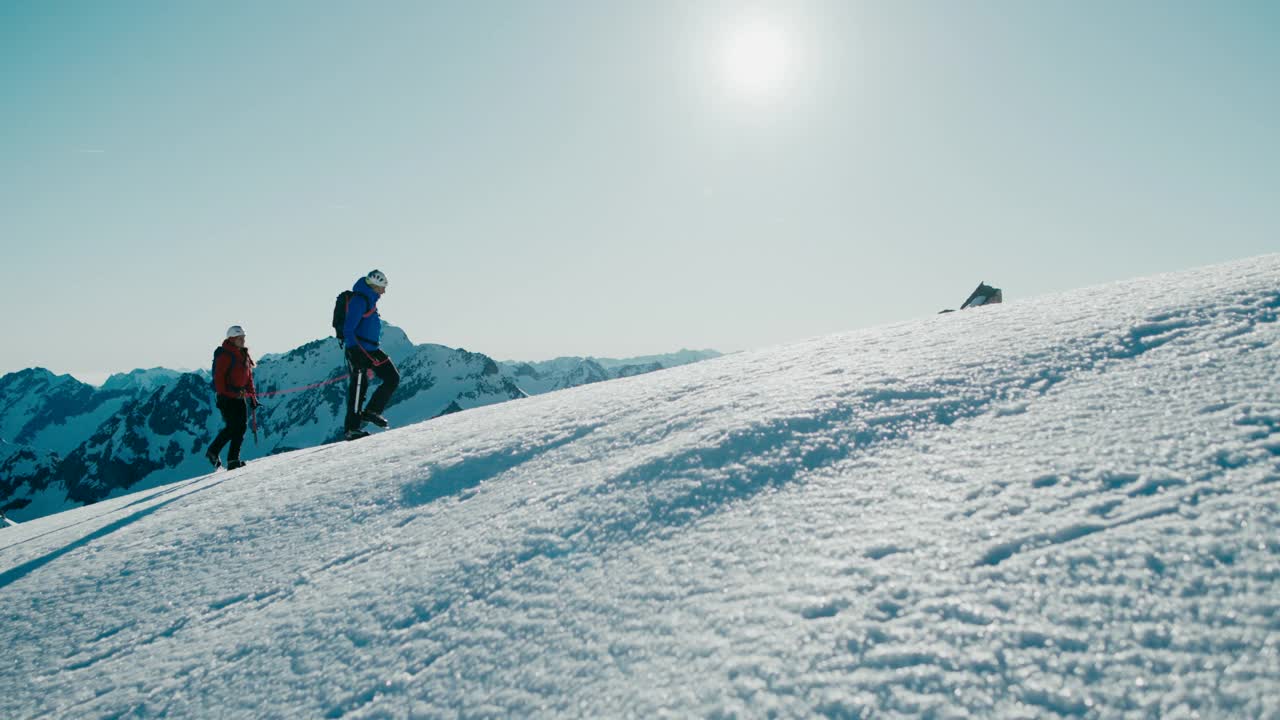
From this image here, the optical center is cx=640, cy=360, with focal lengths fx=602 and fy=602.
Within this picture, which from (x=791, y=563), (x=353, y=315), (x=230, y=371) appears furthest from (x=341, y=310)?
(x=791, y=563)

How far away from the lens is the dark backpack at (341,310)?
809 cm

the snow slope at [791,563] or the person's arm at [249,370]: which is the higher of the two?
the person's arm at [249,370]

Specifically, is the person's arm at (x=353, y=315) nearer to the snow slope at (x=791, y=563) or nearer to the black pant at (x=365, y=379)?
the black pant at (x=365, y=379)

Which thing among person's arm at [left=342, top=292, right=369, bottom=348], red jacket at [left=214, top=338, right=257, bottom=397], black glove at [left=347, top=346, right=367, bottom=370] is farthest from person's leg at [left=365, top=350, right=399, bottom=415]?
red jacket at [left=214, top=338, right=257, bottom=397]

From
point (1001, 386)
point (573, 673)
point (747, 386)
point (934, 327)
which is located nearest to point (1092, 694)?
point (573, 673)

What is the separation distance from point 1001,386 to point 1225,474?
126 centimetres

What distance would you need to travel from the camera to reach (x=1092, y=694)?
1.29m

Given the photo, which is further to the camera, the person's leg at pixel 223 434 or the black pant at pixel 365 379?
the person's leg at pixel 223 434

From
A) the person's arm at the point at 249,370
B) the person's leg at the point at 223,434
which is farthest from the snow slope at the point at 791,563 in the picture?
the person's arm at the point at 249,370

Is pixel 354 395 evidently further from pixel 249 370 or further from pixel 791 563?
pixel 791 563

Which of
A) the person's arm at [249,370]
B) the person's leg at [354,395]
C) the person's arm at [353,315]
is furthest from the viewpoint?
the person's arm at [249,370]

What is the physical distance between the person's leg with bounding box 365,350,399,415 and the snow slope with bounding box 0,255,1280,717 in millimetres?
4062

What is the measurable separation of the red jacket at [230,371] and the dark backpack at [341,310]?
1549 millimetres

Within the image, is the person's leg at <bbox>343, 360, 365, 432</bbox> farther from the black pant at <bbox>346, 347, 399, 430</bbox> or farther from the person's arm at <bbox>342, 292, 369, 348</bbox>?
the person's arm at <bbox>342, 292, 369, 348</bbox>
